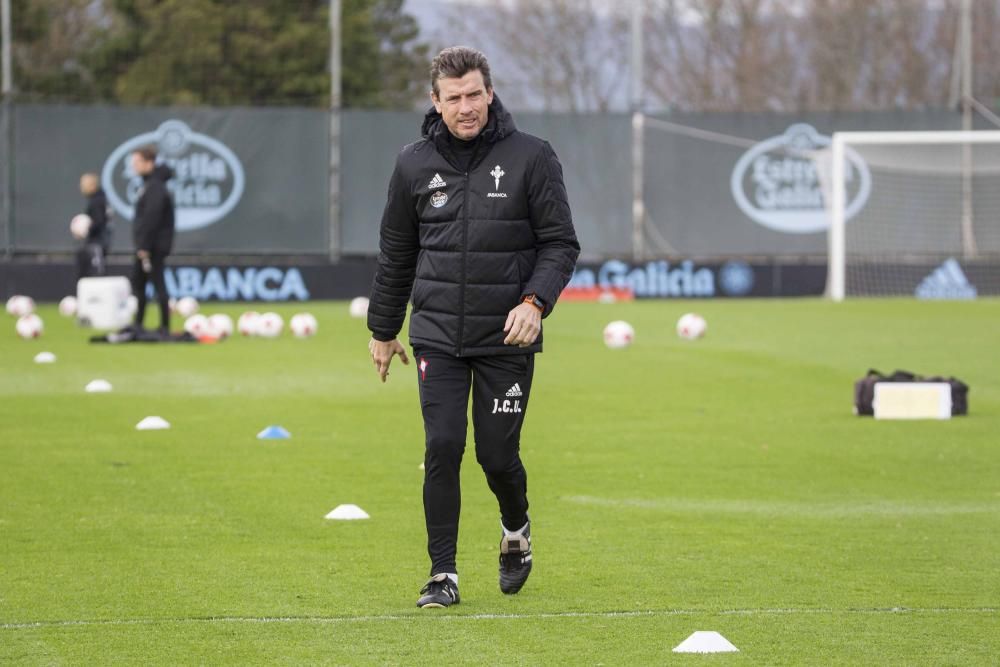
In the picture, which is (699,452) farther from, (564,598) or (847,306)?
(847,306)

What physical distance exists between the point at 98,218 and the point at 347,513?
17.9m

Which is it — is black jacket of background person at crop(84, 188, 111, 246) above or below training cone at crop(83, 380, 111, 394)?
above

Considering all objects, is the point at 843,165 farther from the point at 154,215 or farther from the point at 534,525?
the point at 534,525

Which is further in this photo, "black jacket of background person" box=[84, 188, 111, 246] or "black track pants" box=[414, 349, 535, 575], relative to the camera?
"black jacket of background person" box=[84, 188, 111, 246]

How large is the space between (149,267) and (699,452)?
34.0ft

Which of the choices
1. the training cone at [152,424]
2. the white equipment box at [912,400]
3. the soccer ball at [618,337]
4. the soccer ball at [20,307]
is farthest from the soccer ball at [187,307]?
the white equipment box at [912,400]

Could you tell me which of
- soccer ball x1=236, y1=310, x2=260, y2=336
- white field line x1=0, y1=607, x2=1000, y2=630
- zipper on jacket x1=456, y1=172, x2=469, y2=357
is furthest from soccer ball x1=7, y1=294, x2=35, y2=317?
zipper on jacket x1=456, y1=172, x2=469, y2=357

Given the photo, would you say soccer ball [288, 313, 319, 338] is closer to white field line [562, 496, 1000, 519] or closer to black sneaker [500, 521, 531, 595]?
white field line [562, 496, 1000, 519]

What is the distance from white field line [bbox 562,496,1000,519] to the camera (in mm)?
9094

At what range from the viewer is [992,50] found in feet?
132

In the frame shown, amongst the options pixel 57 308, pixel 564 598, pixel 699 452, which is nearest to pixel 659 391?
pixel 699 452

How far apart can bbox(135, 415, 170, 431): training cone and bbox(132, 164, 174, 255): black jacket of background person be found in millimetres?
7468

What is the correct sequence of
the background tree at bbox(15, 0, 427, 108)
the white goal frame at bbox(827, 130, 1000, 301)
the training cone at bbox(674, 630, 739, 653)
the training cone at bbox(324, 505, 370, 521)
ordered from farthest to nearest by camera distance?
the background tree at bbox(15, 0, 427, 108)
the white goal frame at bbox(827, 130, 1000, 301)
the training cone at bbox(324, 505, 370, 521)
the training cone at bbox(674, 630, 739, 653)

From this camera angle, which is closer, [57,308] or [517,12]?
[57,308]
